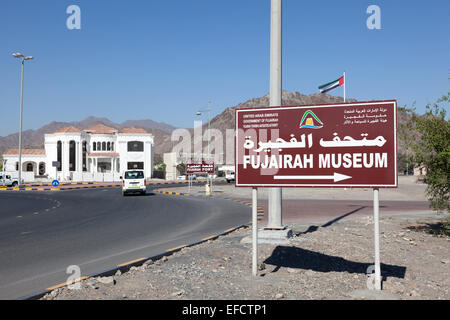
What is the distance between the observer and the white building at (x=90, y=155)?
6812cm

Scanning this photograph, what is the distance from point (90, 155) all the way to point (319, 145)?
224 ft

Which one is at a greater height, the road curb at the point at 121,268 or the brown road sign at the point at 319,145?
the brown road sign at the point at 319,145

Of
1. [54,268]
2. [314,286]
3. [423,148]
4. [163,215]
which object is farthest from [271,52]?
[163,215]

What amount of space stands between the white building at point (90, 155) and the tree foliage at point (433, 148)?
Result: 198 ft

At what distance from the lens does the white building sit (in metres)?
68.1

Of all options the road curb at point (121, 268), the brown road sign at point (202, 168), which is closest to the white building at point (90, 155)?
the brown road sign at point (202, 168)

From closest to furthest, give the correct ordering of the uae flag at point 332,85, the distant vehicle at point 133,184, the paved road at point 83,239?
the paved road at point 83,239
the distant vehicle at point 133,184
the uae flag at point 332,85

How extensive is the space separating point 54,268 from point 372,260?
20.3 feet

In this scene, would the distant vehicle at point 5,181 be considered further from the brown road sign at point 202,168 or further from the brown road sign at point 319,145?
the brown road sign at point 319,145

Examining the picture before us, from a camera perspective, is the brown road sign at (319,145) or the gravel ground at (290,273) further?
the brown road sign at (319,145)

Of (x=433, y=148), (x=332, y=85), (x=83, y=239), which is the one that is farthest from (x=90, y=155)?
(x=433, y=148)

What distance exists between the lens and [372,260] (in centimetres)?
810

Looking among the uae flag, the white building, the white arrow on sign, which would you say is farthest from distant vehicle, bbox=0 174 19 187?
the white arrow on sign
